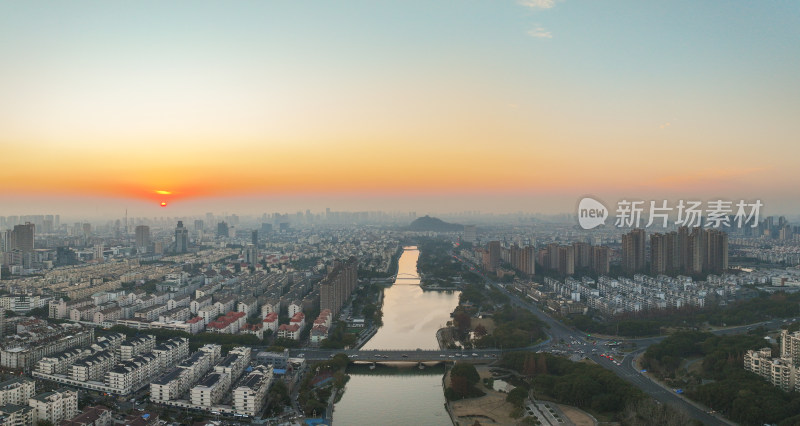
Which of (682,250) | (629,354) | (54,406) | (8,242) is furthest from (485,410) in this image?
(8,242)

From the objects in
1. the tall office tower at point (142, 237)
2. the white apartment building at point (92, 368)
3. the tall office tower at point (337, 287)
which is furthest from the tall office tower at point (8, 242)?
the white apartment building at point (92, 368)

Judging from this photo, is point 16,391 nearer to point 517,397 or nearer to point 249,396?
point 249,396

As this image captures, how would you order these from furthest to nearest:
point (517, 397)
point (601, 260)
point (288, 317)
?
point (601, 260), point (288, 317), point (517, 397)

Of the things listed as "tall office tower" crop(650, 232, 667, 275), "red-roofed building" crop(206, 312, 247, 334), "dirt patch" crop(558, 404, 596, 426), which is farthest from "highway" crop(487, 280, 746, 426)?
"tall office tower" crop(650, 232, 667, 275)

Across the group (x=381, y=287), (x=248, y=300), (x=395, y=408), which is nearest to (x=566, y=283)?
(x=381, y=287)

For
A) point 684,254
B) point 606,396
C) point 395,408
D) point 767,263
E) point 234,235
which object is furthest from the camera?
point 234,235

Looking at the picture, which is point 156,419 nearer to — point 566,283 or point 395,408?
point 395,408
